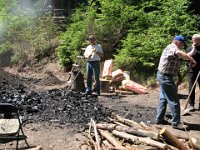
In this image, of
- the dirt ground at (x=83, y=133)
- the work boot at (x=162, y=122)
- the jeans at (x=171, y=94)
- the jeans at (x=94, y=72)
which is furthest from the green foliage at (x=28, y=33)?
the jeans at (x=171, y=94)

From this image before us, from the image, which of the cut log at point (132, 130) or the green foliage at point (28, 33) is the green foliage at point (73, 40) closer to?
the green foliage at point (28, 33)

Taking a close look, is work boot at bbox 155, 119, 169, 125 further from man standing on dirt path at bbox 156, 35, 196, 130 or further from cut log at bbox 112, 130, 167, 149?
cut log at bbox 112, 130, 167, 149

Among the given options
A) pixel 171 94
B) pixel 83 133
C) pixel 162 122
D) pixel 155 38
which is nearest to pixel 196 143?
pixel 171 94

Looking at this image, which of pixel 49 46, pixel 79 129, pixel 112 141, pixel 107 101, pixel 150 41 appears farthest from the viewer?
pixel 49 46

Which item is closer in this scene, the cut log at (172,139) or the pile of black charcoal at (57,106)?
the cut log at (172,139)

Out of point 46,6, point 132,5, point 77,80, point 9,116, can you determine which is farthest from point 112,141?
point 46,6

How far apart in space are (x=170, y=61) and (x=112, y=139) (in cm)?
250

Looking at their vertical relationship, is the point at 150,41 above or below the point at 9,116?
above

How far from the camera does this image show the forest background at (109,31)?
1658 cm

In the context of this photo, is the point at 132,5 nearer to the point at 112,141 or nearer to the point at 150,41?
the point at 150,41

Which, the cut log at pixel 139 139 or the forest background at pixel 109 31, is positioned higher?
the forest background at pixel 109 31

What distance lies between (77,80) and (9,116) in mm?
5863

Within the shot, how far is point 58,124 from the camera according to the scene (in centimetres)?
974

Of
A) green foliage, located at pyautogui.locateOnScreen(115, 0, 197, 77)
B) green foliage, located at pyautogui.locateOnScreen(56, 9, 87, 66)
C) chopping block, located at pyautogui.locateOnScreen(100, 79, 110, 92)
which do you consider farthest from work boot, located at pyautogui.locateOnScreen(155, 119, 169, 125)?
green foliage, located at pyautogui.locateOnScreen(56, 9, 87, 66)
